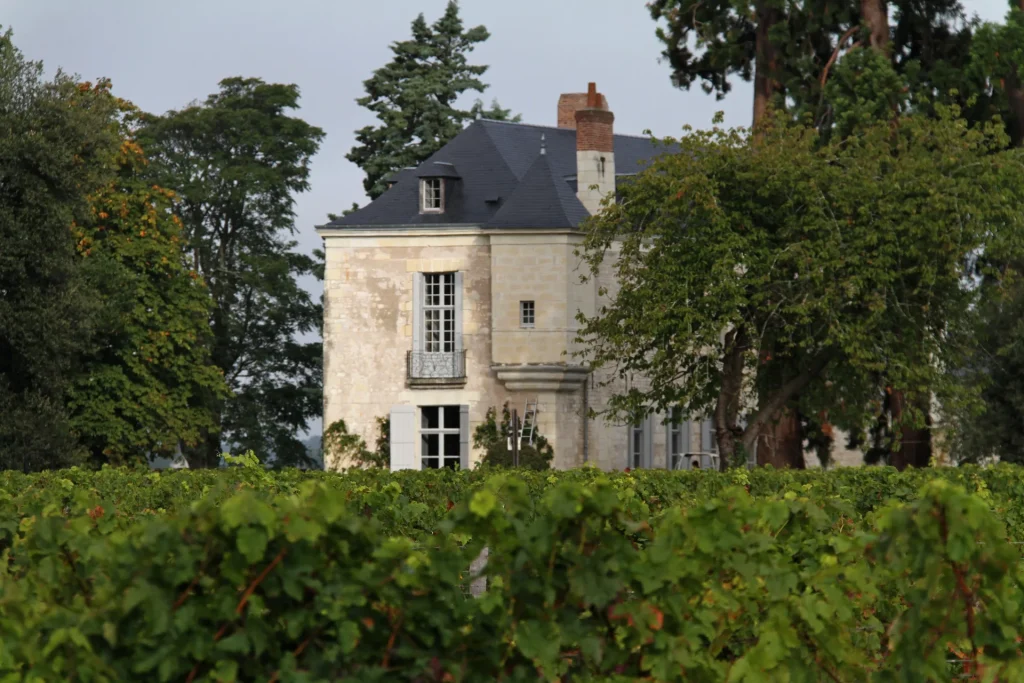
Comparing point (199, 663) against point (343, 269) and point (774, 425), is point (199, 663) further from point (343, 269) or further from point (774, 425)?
point (343, 269)

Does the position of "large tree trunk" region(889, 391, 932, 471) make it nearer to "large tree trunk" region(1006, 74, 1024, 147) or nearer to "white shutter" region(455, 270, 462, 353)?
"large tree trunk" region(1006, 74, 1024, 147)

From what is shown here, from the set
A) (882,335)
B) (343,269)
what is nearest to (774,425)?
(882,335)

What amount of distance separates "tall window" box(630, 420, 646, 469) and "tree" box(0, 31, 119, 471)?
13.0m

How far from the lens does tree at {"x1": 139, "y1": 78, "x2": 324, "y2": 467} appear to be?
157 feet

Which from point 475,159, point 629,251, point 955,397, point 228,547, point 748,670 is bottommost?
point 748,670

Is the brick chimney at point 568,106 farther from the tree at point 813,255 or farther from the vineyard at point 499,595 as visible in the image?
the vineyard at point 499,595

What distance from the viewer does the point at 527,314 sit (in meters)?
38.3

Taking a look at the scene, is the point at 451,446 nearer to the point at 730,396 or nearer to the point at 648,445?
the point at 648,445

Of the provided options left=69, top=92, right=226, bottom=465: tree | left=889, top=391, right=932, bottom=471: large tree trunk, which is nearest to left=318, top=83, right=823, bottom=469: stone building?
left=69, top=92, right=226, bottom=465: tree

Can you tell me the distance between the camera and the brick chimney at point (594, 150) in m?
39.1

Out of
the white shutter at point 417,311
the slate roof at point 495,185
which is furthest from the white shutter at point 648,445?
the white shutter at point 417,311

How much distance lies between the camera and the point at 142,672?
4.96 meters

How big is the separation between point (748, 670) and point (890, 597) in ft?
11.2

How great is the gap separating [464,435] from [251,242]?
14189mm
